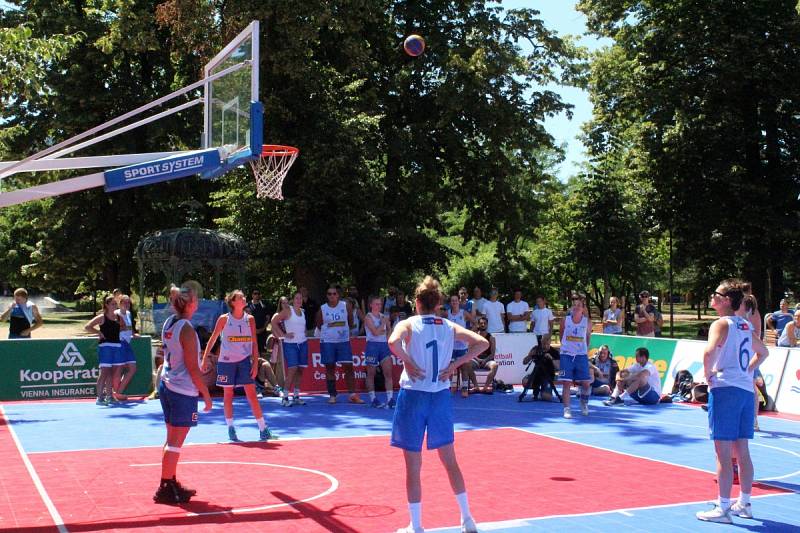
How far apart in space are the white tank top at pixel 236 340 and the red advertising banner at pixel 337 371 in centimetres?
726

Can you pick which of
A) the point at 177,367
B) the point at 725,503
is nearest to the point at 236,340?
the point at 177,367

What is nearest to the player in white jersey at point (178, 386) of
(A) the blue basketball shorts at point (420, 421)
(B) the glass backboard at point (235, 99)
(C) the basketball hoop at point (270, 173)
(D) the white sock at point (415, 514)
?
(A) the blue basketball shorts at point (420, 421)

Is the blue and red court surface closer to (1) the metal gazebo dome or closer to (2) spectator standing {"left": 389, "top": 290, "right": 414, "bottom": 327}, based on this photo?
(2) spectator standing {"left": 389, "top": 290, "right": 414, "bottom": 327}

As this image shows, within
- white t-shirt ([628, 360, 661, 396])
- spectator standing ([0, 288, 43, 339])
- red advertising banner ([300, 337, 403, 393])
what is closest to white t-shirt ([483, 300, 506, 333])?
red advertising banner ([300, 337, 403, 393])

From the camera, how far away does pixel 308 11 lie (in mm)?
22906

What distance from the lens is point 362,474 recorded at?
33.8 ft

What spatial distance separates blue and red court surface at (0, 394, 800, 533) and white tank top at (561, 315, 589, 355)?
1253 millimetres

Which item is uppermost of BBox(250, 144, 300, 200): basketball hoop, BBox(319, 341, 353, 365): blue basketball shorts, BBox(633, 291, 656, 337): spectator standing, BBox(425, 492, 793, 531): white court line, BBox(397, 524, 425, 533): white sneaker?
BBox(250, 144, 300, 200): basketball hoop

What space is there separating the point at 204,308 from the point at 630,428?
476 inches

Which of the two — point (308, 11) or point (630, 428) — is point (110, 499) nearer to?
point (630, 428)

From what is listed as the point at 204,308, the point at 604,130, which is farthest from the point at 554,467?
the point at 604,130

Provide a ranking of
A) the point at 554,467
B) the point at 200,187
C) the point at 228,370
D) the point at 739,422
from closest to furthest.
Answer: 1. the point at 739,422
2. the point at 554,467
3. the point at 228,370
4. the point at 200,187

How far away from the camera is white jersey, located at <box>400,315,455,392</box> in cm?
747

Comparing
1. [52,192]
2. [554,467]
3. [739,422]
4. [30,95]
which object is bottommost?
[554,467]
